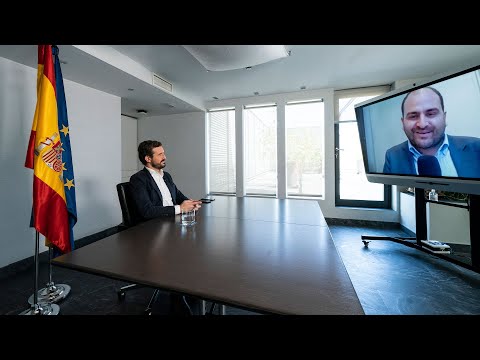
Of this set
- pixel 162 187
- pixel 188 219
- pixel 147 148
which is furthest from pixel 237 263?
pixel 147 148

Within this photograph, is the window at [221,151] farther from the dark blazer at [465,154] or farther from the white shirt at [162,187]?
the dark blazer at [465,154]

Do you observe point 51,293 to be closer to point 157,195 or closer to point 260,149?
point 157,195

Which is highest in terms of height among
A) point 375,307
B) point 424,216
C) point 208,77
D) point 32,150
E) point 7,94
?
point 208,77

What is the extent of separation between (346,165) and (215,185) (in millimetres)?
2931

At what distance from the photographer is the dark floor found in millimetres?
1614

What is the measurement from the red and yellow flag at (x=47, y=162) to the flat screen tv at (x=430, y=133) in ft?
11.8

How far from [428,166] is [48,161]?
373cm

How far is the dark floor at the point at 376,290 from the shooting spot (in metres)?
1.61

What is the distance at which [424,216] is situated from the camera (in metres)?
2.59

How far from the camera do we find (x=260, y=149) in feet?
14.8

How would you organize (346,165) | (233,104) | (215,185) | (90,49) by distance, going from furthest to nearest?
(215,185) → (233,104) → (346,165) → (90,49)

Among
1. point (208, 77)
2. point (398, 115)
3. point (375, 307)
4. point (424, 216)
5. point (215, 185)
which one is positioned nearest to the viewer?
point (375, 307)
